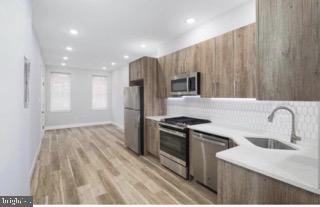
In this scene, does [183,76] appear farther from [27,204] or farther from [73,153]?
[73,153]

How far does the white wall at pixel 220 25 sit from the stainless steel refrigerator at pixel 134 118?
→ 59.6 inches

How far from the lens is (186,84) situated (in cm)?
313

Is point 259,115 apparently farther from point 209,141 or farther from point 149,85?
point 149,85

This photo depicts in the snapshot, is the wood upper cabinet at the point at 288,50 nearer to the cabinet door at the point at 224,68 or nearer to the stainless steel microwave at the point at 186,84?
the cabinet door at the point at 224,68

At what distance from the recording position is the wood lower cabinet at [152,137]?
3.65m

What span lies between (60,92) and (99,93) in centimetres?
173

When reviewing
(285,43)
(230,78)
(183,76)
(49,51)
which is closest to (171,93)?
(183,76)

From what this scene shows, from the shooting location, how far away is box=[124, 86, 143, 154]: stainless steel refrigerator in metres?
4.03

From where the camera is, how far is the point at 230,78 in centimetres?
243

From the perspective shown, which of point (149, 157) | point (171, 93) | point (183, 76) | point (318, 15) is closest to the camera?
point (318, 15)

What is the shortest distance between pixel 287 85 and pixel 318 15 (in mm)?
434

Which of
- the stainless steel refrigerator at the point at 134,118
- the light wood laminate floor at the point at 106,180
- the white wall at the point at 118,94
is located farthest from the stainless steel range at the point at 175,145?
Answer: the white wall at the point at 118,94

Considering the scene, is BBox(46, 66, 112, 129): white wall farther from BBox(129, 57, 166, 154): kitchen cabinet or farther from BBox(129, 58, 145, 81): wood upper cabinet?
BBox(129, 57, 166, 154): kitchen cabinet

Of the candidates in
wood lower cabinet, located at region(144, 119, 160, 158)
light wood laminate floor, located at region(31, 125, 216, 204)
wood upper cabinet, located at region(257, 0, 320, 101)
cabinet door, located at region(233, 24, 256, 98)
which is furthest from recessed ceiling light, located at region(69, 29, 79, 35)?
wood upper cabinet, located at region(257, 0, 320, 101)
